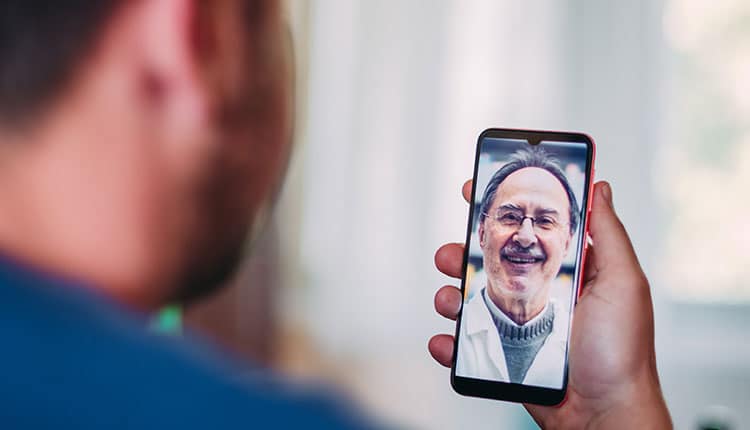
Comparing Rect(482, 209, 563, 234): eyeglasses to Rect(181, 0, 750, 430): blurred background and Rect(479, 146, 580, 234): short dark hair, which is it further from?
Rect(181, 0, 750, 430): blurred background

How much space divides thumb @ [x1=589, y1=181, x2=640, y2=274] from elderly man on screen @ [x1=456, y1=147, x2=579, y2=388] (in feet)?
0.14

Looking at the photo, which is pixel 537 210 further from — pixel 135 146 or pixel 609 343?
pixel 135 146

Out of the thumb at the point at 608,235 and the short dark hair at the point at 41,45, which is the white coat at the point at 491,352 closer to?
the thumb at the point at 608,235

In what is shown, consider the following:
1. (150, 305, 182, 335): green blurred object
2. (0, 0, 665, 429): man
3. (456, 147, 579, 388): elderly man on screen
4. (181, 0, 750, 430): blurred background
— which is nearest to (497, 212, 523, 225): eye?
(456, 147, 579, 388): elderly man on screen

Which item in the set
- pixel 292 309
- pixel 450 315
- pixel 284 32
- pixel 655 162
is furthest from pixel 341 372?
pixel 284 32

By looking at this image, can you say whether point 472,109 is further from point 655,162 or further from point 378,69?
point 655,162

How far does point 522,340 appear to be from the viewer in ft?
2.56

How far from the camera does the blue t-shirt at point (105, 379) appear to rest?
0.66 feet

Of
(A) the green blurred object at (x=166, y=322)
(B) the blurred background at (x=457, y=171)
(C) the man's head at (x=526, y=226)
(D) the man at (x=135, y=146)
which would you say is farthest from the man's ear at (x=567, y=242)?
(B) the blurred background at (x=457, y=171)

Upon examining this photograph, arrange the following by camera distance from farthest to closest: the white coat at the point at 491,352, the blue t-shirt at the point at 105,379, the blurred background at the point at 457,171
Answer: the blurred background at the point at 457,171 < the white coat at the point at 491,352 < the blue t-shirt at the point at 105,379

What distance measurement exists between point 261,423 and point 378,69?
1.70 metres

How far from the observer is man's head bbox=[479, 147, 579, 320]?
0.78m

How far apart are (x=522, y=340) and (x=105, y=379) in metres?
0.61

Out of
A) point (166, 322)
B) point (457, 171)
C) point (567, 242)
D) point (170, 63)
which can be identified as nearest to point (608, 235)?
point (567, 242)
